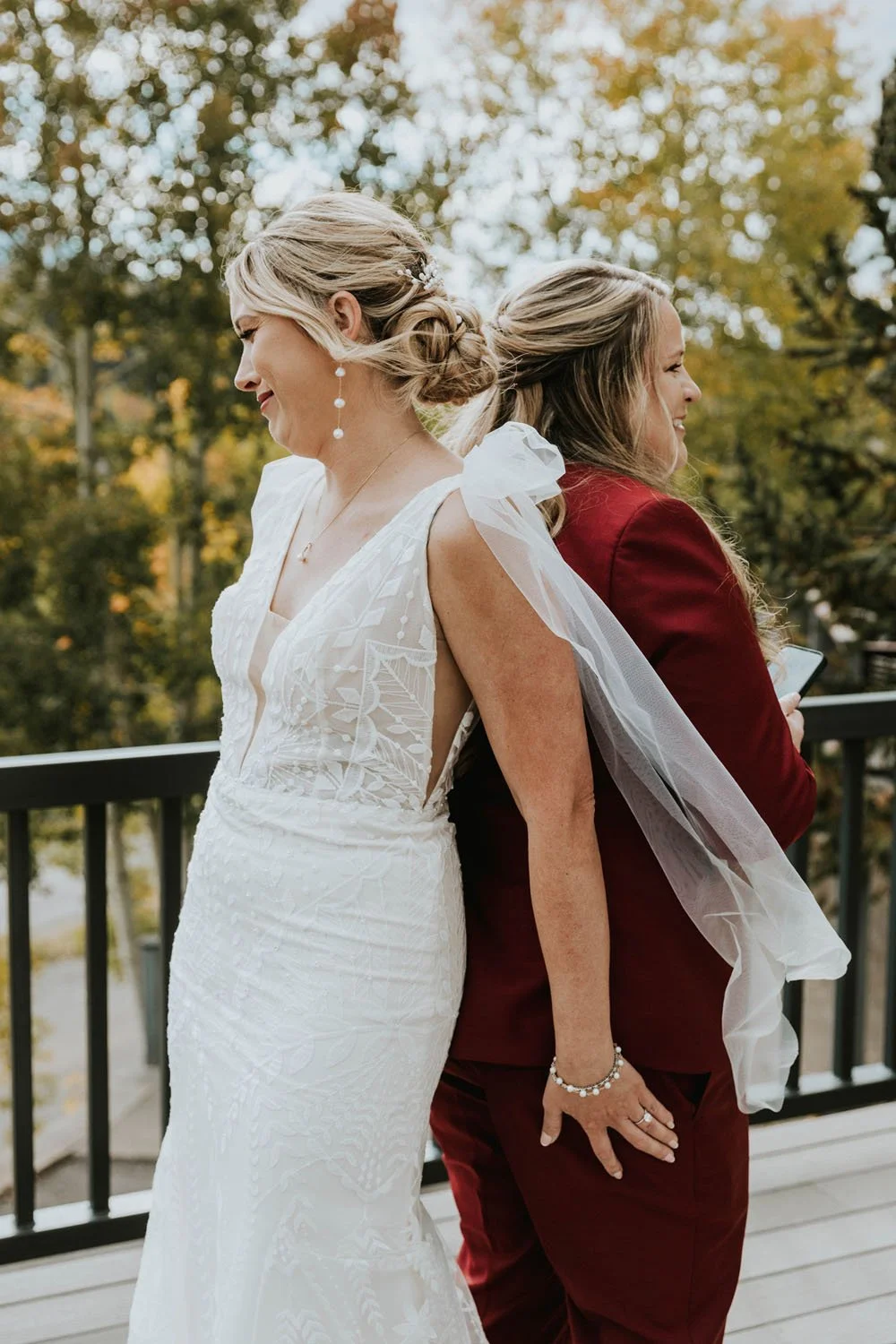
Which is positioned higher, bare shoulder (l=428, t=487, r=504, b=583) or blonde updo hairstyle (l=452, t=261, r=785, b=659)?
blonde updo hairstyle (l=452, t=261, r=785, b=659)

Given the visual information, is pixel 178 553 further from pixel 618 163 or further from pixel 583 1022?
pixel 583 1022

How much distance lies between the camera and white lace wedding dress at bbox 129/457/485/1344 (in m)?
1.37

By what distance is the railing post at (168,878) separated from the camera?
224cm

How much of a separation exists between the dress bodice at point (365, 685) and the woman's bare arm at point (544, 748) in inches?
1.4

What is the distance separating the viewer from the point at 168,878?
7.55 ft

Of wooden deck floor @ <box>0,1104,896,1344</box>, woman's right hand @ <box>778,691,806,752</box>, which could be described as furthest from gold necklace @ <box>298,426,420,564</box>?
wooden deck floor @ <box>0,1104,896,1344</box>

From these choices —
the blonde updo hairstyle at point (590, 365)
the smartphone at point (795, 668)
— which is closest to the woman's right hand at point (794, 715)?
the smartphone at point (795, 668)

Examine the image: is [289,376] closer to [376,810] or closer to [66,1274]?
[376,810]

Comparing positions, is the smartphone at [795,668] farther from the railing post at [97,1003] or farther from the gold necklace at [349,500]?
the railing post at [97,1003]

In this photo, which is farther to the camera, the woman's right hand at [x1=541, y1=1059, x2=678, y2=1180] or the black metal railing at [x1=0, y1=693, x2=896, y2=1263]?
the black metal railing at [x1=0, y1=693, x2=896, y2=1263]

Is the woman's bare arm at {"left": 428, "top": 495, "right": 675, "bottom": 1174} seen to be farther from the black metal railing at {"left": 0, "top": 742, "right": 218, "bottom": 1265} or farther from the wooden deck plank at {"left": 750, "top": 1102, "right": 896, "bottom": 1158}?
the wooden deck plank at {"left": 750, "top": 1102, "right": 896, "bottom": 1158}

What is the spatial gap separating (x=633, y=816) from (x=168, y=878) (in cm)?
116

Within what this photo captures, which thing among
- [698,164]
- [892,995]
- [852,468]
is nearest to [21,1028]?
[892,995]

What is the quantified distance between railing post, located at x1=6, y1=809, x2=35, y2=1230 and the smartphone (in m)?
1.22
